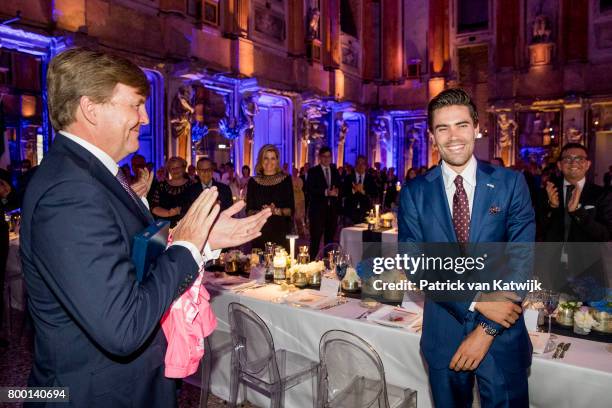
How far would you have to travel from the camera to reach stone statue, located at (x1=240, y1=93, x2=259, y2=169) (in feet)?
41.1

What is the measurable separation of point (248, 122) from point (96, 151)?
Answer: 1167 cm

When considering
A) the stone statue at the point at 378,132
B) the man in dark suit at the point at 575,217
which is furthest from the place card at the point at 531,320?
the stone statue at the point at 378,132

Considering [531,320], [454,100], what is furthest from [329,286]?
[454,100]

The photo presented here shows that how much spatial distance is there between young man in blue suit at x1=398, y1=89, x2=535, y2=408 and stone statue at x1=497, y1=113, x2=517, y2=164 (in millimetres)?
16325

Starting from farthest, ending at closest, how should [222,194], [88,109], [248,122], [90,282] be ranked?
[248,122], [222,194], [88,109], [90,282]

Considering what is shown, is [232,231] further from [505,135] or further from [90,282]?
[505,135]

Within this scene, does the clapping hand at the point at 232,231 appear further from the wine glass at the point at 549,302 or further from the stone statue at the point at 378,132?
the stone statue at the point at 378,132

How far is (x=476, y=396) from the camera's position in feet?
7.89

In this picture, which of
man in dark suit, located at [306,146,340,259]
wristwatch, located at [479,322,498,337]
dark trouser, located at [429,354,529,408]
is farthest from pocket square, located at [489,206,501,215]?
man in dark suit, located at [306,146,340,259]

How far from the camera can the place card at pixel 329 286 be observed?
322cm

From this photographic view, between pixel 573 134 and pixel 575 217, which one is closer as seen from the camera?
pixel 575 217

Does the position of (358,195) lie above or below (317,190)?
below

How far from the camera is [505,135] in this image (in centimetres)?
1670

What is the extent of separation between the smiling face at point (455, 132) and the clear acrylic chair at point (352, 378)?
962mm
